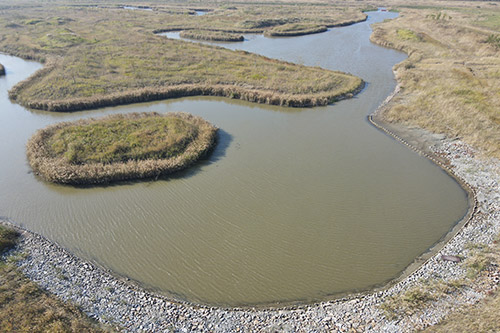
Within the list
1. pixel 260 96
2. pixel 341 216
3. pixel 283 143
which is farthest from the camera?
pixel 260 96

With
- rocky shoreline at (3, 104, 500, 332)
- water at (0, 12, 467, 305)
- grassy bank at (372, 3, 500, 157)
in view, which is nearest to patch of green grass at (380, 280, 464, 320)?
rocky shoreline at (3, 104, 500, 332)

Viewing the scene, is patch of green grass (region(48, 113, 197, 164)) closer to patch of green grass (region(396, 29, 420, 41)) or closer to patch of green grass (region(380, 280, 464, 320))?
patch of green grass (region(380, 280, 464, 320))

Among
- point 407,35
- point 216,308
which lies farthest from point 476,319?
point 407,35

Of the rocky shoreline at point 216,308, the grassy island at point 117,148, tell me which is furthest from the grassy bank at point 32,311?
the grassy island at point 117,148

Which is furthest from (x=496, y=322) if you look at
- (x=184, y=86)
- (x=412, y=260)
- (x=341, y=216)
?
(x=184, y=86)

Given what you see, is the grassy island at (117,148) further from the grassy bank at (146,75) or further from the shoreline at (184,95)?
the grassy bank at (146,75)

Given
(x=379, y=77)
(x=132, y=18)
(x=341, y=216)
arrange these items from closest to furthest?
(x=341, y=216) < (x=379, y=77) < (x=132, y=18)

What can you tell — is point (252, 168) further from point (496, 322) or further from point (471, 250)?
point (496, 322)
